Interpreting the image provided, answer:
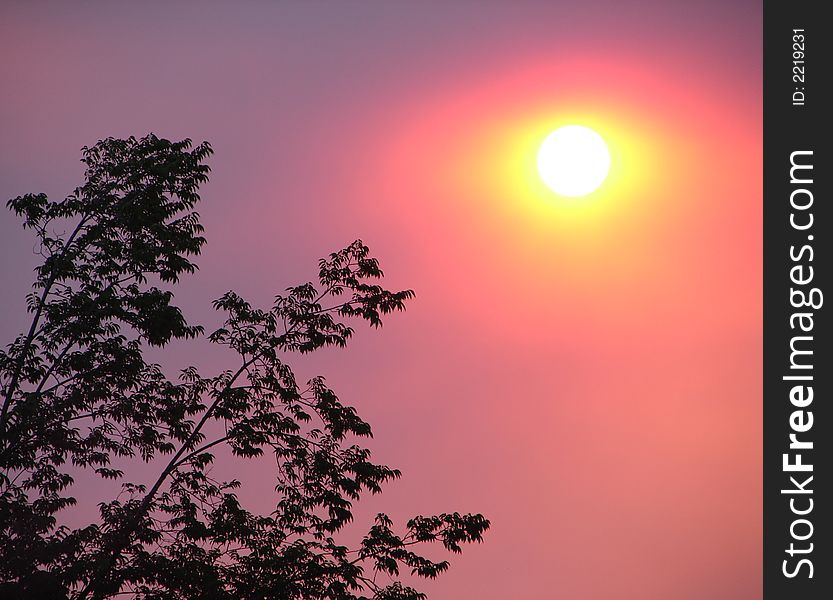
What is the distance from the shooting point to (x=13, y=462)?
1650 centimetres

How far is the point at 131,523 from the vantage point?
1639cm

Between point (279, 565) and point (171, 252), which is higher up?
point (171, 252)

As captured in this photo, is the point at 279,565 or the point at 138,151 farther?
the point at 138,151

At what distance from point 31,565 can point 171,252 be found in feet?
19.5
